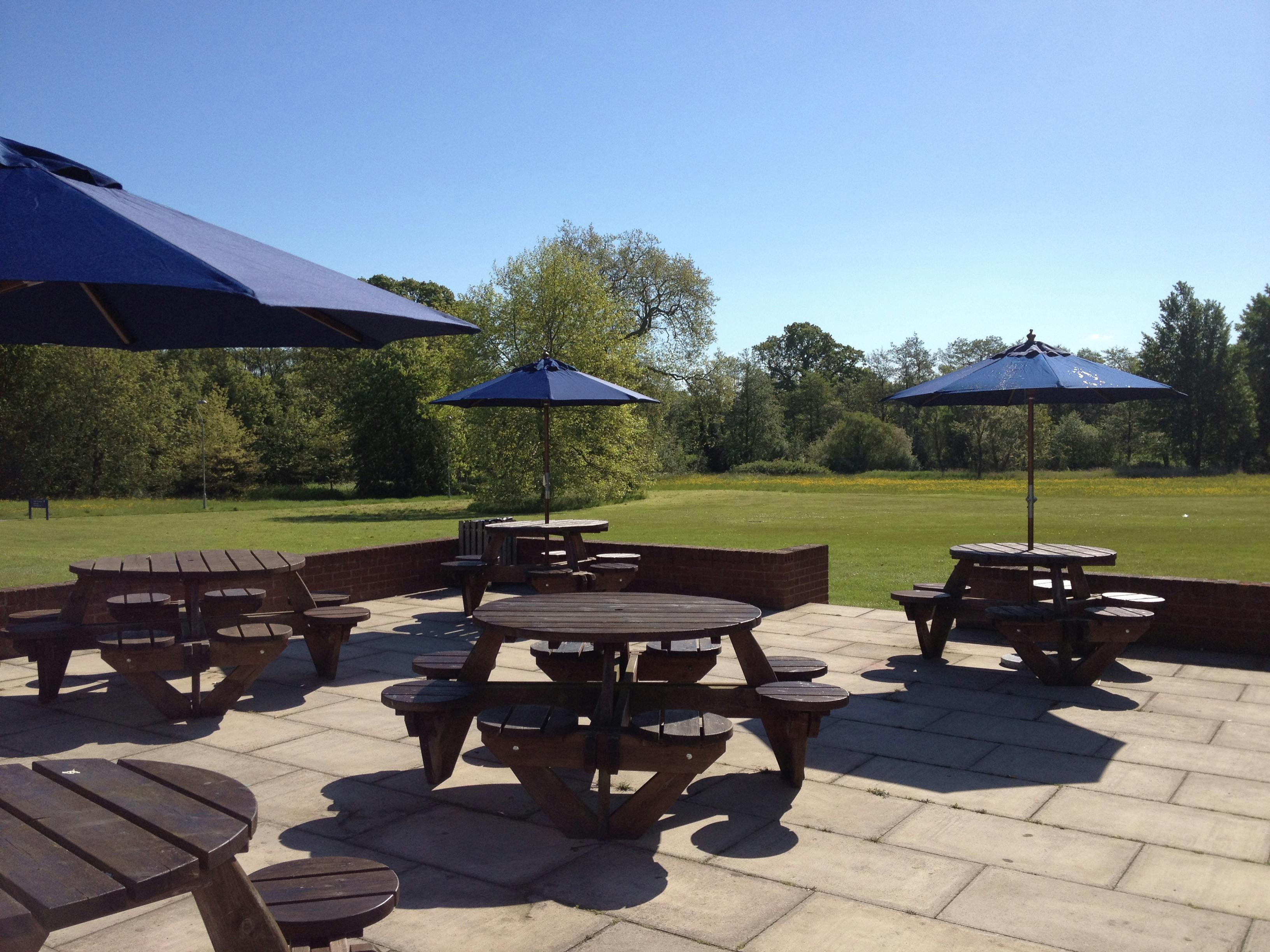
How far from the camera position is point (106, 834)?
74.1 inches

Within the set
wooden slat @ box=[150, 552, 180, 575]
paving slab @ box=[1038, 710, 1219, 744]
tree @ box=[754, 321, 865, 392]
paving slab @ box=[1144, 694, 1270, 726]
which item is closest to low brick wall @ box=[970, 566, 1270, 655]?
paving slab @ box=[1144, 694, 1270, 726]

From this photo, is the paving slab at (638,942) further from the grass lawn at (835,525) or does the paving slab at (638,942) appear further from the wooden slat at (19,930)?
the grass lawn at (835,525)

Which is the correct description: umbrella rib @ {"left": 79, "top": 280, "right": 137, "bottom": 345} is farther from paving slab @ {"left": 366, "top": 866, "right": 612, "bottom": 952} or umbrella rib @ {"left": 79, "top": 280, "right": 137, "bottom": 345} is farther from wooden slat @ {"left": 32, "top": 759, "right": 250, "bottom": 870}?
paving slab @ {"left": 366, "top": 866, "right": 612, "bottom": 952}

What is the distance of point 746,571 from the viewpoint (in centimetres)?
996

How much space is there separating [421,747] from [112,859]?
9.41ft

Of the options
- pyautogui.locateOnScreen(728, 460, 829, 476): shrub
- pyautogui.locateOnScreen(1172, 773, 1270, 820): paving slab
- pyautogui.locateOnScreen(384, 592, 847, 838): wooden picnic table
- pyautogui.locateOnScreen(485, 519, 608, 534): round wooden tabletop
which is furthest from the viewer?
pyautogui.locateOnScreen(728, 460, 829, 476): shrub

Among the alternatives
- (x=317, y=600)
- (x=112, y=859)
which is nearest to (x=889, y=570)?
(x=317, y=600)

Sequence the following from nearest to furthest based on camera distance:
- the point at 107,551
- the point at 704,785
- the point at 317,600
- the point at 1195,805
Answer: the point at 1195,805, the point at 704,785, the point at 317,600, the point at 107,551

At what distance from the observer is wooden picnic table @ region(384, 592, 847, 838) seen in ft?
13.0

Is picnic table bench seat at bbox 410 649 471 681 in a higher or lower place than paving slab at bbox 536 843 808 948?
higher

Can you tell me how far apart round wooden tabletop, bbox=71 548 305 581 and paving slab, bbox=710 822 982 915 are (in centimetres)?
387

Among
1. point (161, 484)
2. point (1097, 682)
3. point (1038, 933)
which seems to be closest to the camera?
point (1038, 933)

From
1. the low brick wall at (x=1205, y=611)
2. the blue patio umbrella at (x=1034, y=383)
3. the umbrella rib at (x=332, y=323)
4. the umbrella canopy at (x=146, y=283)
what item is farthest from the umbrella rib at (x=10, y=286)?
the low brick wall at (x=1205, y=611)

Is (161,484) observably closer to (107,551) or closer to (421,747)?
(107,551)
